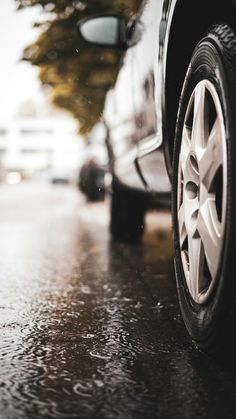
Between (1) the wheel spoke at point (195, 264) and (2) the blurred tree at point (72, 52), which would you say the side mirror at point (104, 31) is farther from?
(1) the wheel spoke at point (195, 264)

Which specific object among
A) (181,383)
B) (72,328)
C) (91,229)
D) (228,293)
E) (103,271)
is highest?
(228,293)

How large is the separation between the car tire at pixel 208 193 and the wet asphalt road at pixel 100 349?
18 cm

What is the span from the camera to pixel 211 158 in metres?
1.93

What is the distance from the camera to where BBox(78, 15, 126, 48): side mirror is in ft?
13.9

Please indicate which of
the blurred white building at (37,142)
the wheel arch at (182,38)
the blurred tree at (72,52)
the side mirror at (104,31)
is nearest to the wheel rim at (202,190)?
the wheel arch at (182,38)

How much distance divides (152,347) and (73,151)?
106 meters

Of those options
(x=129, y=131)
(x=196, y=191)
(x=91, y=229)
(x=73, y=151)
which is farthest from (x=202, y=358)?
(x=73, y=151)

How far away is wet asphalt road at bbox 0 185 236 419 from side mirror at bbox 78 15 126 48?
1.56 meters

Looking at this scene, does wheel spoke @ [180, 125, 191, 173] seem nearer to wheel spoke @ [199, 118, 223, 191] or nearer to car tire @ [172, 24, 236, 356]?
car tire @ [172, 24, 236, 356]

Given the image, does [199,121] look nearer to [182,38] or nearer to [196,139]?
[196,139]

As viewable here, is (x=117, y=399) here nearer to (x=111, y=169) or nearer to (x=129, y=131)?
(x=129, y=131)

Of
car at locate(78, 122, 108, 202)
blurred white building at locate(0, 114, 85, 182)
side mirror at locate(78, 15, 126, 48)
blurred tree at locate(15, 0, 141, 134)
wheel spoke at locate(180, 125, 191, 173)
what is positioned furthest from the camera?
blurred white building at locate(0, 114, 85, 182)

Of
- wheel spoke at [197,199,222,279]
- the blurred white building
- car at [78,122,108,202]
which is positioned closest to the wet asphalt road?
wheel spoke at [197,199,222,279]

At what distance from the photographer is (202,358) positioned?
6.80ft
